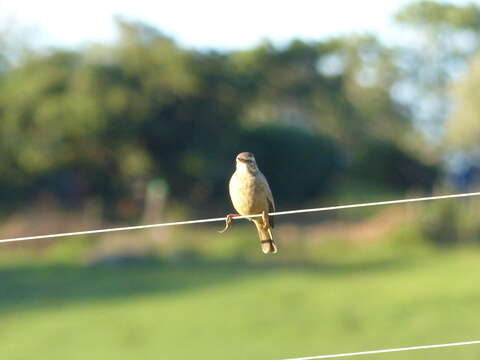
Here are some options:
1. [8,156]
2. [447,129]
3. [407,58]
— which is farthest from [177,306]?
[407,58]

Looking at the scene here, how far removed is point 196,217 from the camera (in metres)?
34.2

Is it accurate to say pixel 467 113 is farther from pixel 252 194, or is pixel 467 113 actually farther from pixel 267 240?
pixel 252 194

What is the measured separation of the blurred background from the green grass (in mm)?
63

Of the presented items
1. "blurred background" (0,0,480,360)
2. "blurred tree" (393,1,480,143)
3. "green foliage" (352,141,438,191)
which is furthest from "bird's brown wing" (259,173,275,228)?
"blurred tree" (393,1,480,143)

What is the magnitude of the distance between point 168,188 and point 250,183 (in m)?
28.6

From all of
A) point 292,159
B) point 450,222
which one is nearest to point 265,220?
point 450,222

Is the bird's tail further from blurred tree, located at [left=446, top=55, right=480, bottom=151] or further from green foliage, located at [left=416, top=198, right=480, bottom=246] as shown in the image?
blurred tree, located at [left=446, top=55, right=480, bottom=151]

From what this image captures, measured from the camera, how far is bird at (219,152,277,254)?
686 cm

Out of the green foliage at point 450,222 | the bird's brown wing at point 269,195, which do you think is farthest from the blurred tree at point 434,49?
the bird's brown wing at point 269,195

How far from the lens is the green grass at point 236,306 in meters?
26.4

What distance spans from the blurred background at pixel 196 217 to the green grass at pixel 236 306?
0.06 meters

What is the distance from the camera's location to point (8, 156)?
34.2 meters

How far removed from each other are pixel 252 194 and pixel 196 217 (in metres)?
27.4

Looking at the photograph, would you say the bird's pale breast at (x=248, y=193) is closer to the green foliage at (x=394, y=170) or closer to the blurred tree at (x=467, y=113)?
the green foliage at (x=394, y=170)
